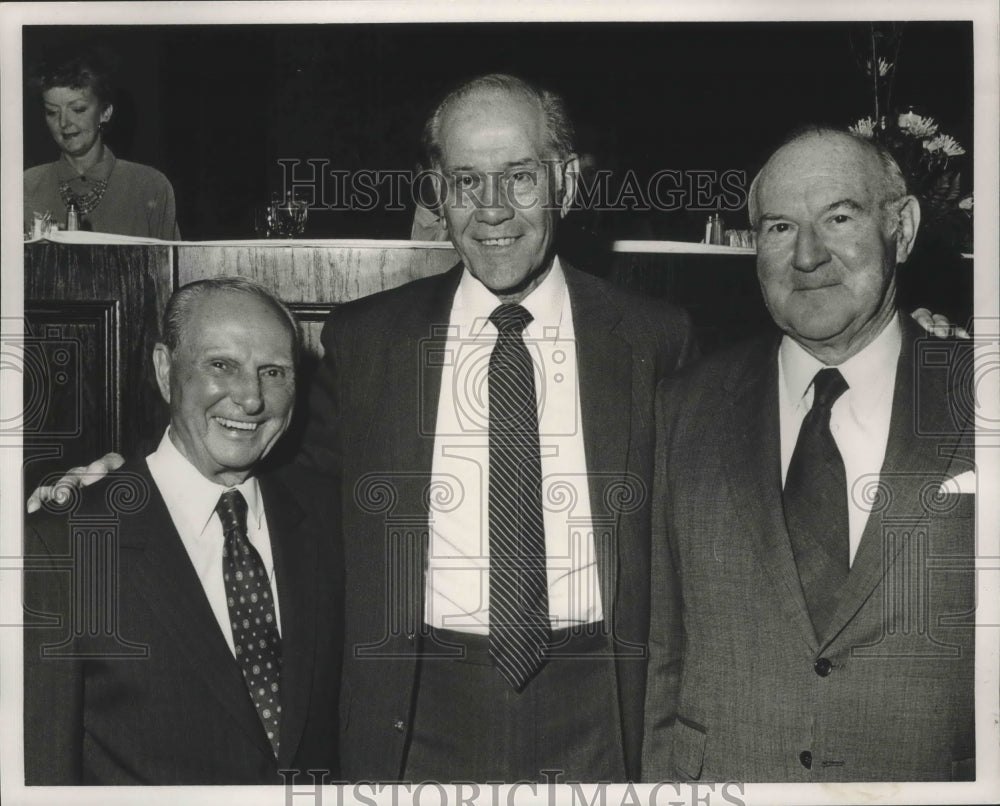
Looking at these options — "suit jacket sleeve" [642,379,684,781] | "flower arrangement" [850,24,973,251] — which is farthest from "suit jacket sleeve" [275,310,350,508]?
"flower arrangement" [850,24,973,251]

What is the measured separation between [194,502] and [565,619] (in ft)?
2.61

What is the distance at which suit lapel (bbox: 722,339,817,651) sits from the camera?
213 centimetres

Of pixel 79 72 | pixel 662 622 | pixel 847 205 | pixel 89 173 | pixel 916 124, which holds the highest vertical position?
pixel 79 72

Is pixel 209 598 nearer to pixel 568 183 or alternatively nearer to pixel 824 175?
pixel 568 183

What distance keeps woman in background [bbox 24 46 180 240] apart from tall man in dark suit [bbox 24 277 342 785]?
21 centimetres

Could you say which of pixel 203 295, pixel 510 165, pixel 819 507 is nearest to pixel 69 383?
pixel 203 295

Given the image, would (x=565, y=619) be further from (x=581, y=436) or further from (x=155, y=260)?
(x=155, y=260)

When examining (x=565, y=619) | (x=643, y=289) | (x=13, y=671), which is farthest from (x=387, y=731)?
(x=643, y=289)

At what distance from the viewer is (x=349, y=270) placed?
7.42ft

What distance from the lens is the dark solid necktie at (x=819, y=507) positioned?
7.04 ft

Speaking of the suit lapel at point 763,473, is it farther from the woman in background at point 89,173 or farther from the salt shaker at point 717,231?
the woman in background at point 89,173

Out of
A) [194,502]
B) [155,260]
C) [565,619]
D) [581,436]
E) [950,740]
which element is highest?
[155,260]

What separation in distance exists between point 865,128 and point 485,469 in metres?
1.09

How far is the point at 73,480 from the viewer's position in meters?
2.31
